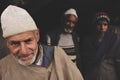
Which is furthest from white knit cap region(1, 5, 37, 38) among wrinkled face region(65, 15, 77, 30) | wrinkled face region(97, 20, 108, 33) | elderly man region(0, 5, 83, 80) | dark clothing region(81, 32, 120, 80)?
wrinkled face region(65, 15, 77, 30)

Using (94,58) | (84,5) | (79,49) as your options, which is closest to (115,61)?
(94,58)

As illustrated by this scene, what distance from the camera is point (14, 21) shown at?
2953mm

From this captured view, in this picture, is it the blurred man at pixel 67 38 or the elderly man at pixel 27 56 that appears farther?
the blurred man at pixel 67 38

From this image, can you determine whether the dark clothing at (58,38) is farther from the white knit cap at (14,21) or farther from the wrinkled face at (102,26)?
the white knit cap at (14,21)

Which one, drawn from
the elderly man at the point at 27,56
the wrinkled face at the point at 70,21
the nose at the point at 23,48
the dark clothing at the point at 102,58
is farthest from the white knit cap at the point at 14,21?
the wrinkled face at the point at 70,21

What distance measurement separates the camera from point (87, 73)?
5715mm

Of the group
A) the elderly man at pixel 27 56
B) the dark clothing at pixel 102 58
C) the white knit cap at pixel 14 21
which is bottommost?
the dark clothing at pixel 102 58

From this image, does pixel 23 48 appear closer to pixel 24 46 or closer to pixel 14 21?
pixel 24 46

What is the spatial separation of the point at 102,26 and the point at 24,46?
279cm

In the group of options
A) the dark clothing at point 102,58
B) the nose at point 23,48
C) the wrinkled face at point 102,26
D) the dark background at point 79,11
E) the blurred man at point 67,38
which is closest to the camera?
the nose at point 23,48

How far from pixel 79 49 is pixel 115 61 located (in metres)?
0.79

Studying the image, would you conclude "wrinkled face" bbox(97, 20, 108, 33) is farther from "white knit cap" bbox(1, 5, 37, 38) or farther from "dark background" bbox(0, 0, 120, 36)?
"white knit cap" bbox(1, 5, 37, 38)

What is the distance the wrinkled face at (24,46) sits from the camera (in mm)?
2881

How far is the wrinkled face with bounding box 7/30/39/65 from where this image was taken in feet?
9.45
